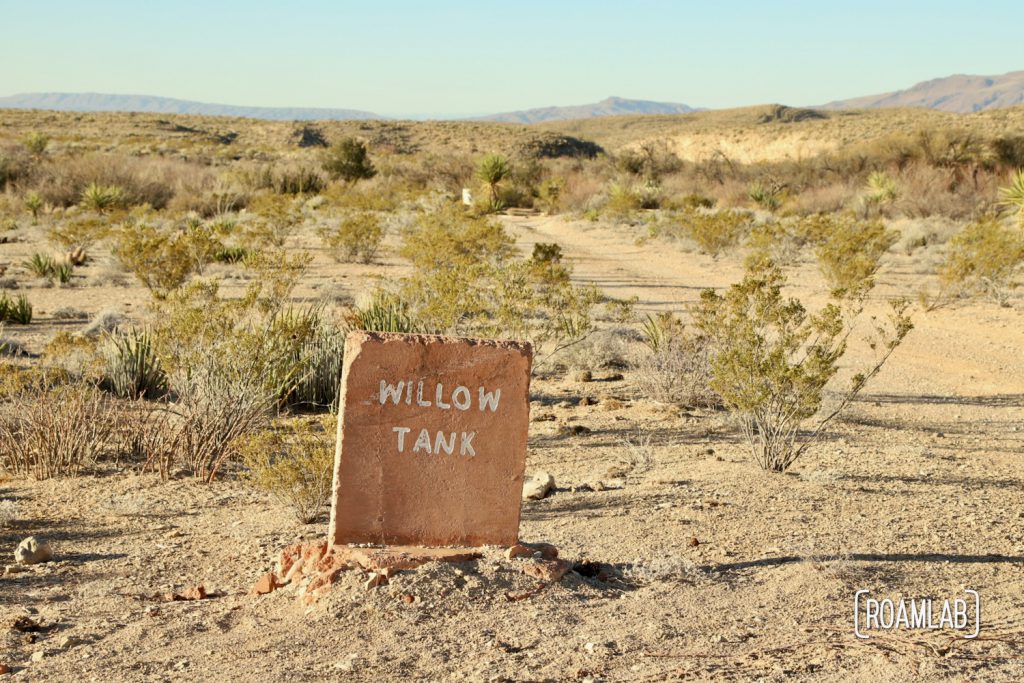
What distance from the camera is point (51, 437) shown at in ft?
24.8

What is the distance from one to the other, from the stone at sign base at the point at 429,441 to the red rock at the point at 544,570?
185 mm

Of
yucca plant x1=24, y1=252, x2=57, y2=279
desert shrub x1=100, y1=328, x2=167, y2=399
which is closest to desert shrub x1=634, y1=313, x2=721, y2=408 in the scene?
desert shrub x1=100, y1=328, x2=167, y2=399

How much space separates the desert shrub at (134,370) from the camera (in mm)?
9758

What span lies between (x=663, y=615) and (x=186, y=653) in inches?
79.1

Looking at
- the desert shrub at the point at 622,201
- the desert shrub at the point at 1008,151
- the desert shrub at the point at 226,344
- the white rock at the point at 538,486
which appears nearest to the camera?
the white rock at the point at 538,486

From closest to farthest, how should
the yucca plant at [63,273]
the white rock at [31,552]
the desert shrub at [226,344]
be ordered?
the white rock at [31,552] → the desert shrub at [226,344] → the yucca plant at [63,273]

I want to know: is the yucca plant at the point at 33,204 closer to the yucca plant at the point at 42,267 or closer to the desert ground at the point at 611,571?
the yucca plant at the point at 42,267

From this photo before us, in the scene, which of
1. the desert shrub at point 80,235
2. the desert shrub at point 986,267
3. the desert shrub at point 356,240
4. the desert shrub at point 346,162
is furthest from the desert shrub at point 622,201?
the desert shrub at point 986,267

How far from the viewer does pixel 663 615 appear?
4906mm

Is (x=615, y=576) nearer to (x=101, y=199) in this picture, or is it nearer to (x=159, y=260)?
(x=159, y=260)

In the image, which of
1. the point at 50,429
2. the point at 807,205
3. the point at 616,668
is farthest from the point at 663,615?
the point at 807,205

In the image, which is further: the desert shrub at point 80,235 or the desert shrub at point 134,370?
the desert shrub at point 80,235

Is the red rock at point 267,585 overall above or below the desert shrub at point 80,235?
below

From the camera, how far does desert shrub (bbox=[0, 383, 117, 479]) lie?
7551 mm
